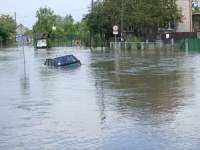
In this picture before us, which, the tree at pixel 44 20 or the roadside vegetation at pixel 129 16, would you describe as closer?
the roadside vegetation at pixel 129 16

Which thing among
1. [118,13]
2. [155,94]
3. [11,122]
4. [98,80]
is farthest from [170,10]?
[11,122]

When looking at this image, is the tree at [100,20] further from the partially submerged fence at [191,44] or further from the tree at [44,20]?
the tree at [44,20]

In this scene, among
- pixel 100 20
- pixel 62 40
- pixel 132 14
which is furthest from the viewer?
pixel 62 40

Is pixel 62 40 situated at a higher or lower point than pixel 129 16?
lower

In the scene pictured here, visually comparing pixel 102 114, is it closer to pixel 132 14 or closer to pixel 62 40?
pixel 132 14

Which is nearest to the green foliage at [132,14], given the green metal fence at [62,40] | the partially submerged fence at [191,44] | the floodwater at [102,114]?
the partially submerged fence at [191,44]

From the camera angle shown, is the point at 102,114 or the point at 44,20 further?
the point at 44,20

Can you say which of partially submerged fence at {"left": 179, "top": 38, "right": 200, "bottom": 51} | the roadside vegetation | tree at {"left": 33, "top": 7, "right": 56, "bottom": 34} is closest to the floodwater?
partially submerged fence at {"left": 179, "top": 38, "right": 200, "bottom": 51}

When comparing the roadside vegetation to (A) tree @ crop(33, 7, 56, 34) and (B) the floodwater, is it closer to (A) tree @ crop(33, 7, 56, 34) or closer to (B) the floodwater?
(A) tree @ crop(33, 7, 56, 34)

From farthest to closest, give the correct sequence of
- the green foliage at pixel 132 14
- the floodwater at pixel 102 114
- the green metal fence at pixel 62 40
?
the green metal fence at pixel 62 40 < the green foliage at pixel 132 14 < the floodwater at pixel 102 114

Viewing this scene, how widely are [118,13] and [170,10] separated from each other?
24.6 feet

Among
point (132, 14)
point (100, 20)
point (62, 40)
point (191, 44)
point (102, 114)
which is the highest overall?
point (132, 14)

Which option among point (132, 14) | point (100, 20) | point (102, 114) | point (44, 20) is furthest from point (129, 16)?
point (102, 114)

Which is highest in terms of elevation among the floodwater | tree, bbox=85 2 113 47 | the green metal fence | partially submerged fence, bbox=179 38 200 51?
tree, bbox=85 2 113 47
